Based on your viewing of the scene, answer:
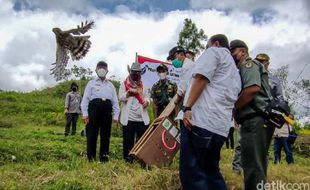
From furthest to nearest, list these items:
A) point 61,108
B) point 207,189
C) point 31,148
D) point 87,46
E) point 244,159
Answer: point 61,108 → point 31,148 → point 87,46 → point 244,159 → point 207,189

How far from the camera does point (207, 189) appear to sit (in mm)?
3617

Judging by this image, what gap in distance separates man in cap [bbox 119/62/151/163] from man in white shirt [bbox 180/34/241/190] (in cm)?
276

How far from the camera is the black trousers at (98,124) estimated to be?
650 centimetres

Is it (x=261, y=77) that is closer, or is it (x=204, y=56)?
(x=204, y=56)

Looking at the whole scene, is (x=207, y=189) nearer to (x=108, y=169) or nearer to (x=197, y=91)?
(x=197, y=91)

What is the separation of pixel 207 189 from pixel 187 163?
27 cm

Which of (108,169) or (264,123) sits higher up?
(264,123)


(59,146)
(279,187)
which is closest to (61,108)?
(59,146)

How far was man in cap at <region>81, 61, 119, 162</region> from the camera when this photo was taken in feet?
21.3

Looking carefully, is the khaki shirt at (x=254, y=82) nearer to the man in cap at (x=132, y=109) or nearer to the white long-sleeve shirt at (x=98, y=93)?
the man in cap at (x=132, y=109)

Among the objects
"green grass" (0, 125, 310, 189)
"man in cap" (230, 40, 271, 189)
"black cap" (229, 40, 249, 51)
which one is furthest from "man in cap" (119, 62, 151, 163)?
"man in cap" (230, 40, 271, 189)

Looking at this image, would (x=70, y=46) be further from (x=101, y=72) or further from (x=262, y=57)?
(x=262, y=57)

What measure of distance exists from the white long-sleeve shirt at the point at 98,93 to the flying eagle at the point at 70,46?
67 centimetres

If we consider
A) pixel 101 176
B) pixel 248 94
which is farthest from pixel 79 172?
pixel 248 94
